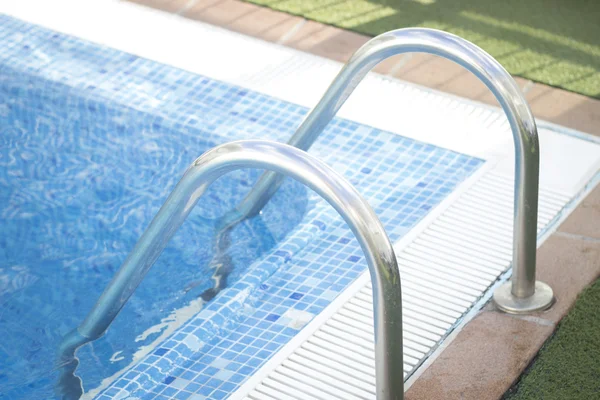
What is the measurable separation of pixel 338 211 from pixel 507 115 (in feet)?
2.76

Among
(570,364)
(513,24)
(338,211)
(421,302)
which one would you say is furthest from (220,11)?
(338,211)

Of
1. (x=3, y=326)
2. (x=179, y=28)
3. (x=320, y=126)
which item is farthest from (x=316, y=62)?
(x=3, y=326)

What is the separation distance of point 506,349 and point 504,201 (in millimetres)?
949

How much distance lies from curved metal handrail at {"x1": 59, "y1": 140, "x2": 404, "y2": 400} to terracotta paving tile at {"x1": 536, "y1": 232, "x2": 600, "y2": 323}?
0.97 m

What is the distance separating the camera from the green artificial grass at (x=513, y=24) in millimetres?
4966

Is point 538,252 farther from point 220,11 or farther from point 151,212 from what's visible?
point 220,11

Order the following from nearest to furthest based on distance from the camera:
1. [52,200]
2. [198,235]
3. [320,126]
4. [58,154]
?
[320,126] < [198,235] < [52,200] < [58,154]

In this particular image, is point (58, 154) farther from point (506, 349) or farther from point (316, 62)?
point (506, 349)

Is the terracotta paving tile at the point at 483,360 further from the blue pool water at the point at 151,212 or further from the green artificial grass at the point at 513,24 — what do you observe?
the green artificial grass at the point at 513,24

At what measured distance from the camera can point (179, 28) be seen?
546 cm

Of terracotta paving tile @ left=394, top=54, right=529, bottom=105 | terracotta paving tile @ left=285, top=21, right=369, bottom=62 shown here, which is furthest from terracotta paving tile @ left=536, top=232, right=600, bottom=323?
terracotta paving tile @ left=285, top=21, right=369, bottom=62

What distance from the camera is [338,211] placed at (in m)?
2.36

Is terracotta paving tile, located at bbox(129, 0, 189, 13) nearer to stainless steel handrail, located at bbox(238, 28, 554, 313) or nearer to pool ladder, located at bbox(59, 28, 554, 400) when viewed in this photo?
pool ladder, located at bbox(59, 28, 554, 400)

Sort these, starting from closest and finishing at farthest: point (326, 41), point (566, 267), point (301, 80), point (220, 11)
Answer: point (566, 267)
point (301, 80)
point (326, 41)
point (220, 11)
